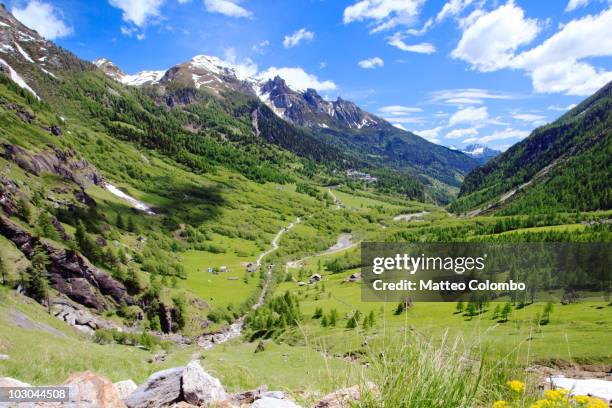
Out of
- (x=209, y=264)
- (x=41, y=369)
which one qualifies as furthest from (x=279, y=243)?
(x=41, y=369)

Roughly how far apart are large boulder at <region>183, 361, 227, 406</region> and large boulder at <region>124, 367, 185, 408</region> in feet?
1.19

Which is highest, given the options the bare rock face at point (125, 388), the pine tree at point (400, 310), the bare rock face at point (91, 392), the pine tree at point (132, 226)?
the pine tree at point (132, 226)

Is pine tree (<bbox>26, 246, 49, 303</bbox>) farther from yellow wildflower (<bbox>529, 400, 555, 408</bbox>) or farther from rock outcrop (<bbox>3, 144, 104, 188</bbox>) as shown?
rock outcrop (<bbox>3, 144, 104, 188</bbox>)

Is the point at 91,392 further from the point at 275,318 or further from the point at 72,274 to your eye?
the point at 72,274

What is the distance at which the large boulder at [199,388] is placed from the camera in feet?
28.2

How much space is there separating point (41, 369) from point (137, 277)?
86.3 m

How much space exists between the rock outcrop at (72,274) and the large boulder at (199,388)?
3034 inches

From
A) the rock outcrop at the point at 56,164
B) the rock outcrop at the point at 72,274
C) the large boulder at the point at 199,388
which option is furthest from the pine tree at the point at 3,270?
the rock outcrop at the point at 56,164

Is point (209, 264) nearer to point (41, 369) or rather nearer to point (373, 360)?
point (41, 369)

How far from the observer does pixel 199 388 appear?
887 cm

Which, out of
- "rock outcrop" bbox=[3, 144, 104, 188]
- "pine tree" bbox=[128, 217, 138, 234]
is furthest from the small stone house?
"rock outcrop" bbox=[3, 144, 104, 188]

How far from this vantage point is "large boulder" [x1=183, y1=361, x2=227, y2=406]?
861 cm

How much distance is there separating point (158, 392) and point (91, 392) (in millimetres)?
2181

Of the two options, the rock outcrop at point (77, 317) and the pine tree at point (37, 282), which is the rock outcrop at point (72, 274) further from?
the pine tree at point (37, 282)
